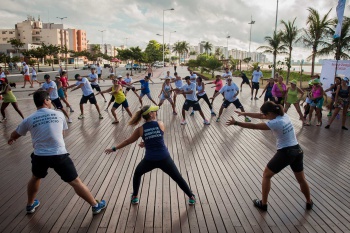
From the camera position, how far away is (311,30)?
2291 centimetres

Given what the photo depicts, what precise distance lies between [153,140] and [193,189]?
4.88 ft

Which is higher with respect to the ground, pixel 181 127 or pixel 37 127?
pixel 37 127

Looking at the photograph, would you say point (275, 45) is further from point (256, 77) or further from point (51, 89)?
point (51, 89)

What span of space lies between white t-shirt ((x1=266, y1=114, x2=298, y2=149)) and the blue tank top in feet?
4.88

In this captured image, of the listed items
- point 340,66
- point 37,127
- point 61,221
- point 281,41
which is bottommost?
point 61,221

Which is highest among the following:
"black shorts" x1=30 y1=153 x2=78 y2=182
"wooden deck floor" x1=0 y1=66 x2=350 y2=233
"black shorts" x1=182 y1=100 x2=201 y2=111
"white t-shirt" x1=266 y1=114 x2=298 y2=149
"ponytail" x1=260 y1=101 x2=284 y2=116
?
"ponytail" x1=260 y1=101 x2=284 y2=116

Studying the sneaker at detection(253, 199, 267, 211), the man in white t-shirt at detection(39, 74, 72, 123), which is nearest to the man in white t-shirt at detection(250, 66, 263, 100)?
the man in white t-shirt at detection(39, 74, 72, 123)

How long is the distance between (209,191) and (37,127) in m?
2.86

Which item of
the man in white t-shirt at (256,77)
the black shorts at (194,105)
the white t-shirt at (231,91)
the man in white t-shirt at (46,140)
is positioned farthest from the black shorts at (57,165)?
the man in white t-shirt at (256,77)

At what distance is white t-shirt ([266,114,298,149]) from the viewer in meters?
3.56

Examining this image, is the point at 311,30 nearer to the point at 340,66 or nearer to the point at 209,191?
the point at 340,66

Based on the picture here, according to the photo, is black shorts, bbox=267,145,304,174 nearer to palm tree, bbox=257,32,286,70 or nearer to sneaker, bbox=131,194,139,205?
sneaker, bbox=131,194,139,205

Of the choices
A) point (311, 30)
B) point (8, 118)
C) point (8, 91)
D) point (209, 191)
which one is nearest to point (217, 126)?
point (209, 191)

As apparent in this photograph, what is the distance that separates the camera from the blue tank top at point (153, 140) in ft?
11.8
